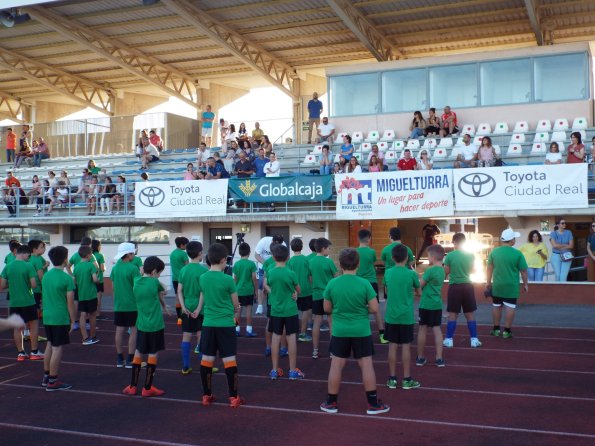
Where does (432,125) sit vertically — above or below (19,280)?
above

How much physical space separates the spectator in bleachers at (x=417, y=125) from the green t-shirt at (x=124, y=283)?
45.9 feet

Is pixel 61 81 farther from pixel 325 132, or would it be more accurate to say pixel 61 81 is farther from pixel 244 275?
pixel 244 275

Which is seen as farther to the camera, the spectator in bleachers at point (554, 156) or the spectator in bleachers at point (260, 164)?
the spectator in bleachers at point (260, 164)

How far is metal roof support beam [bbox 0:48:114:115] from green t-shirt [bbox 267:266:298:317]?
25.8 metres

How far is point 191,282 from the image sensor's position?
8.99m

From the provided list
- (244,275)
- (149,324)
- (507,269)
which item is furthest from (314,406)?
(507,269)

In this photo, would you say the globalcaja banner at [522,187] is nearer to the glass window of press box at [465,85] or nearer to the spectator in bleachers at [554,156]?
the spectator in bleachers at [554,156]

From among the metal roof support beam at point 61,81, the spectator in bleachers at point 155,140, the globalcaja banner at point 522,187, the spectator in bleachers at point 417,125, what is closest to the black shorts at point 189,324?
the globalcaja banner at point 522,187

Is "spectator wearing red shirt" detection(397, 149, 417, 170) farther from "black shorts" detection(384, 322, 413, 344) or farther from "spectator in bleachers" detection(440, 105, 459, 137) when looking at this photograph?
"black shorts" detection(384, 322, 413, 344)

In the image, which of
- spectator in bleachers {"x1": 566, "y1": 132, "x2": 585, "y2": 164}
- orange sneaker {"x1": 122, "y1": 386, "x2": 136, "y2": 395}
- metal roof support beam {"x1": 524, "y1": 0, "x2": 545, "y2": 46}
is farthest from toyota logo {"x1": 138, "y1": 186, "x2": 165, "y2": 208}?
metal roof support beam {"x1": 524, "y1": 0, "x2": 545, "y2": 46}

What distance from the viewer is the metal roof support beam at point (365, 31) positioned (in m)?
23.3

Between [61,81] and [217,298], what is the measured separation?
30.1m

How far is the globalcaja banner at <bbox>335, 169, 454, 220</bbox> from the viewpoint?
1717 centimetres

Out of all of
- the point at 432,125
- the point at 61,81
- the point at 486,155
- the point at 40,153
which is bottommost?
the point at 486,155
